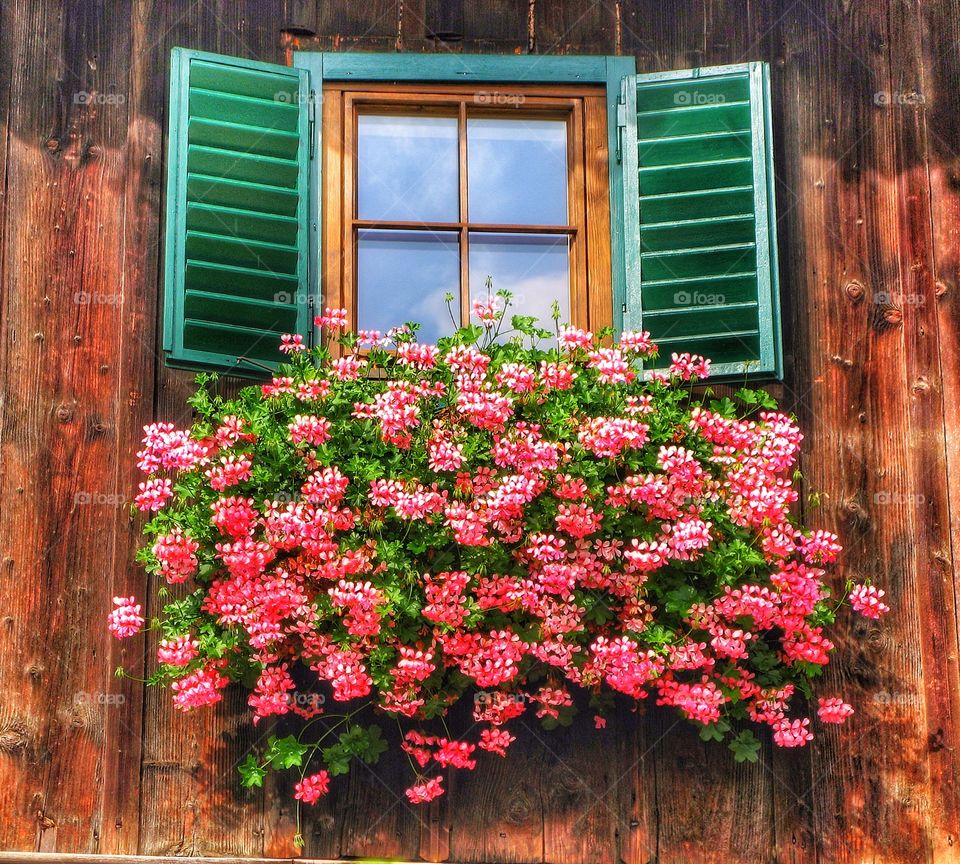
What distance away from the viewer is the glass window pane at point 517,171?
4.20m

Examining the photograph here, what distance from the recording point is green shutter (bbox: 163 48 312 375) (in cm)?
376

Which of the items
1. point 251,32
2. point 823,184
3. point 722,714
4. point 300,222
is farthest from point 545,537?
point 251,32

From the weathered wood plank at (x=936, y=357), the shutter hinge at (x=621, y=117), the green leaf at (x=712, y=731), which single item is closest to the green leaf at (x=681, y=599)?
the green leaf at (x=712, y=731)

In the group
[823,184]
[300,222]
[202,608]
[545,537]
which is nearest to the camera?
[545,537]

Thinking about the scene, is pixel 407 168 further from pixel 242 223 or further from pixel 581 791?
pixel 581 791

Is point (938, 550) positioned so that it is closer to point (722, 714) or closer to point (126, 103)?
point (722, 714)

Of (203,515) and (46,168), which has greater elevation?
(46,168)

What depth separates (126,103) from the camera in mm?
4117

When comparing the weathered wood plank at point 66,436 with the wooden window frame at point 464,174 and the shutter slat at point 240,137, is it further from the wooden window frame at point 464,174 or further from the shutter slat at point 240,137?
the wooden window frame at point 464,174

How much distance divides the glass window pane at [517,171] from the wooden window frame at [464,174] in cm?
4

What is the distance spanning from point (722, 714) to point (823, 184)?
6.69 feet

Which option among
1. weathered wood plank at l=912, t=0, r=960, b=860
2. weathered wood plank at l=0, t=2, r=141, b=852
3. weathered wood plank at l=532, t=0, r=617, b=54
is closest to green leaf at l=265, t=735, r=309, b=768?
weathered wood plank at l=0, t=2, r=141, b=852

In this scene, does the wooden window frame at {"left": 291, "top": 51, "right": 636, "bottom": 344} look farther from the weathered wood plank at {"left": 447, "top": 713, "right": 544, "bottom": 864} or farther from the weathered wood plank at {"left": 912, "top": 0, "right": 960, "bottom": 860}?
the weathered wood plank at {"left": 447, "top": 713, "right": 544, "bottom": 864}

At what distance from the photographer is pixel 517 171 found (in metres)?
4.24
